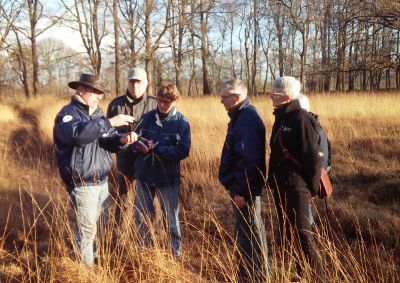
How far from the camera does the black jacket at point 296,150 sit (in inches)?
92.7

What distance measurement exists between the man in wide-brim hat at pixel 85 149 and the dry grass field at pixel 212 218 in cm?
14

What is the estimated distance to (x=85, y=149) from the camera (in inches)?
100

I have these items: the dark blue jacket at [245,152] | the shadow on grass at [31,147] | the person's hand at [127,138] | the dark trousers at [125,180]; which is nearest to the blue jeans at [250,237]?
the dark blue jacket at [245,152]

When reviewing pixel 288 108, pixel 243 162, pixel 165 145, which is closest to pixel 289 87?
pixel 288 108

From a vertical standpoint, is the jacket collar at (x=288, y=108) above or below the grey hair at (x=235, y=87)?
below

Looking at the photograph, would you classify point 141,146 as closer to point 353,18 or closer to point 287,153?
point 287,153

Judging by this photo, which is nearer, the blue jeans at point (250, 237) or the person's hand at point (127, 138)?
the blue jeans at point (250, 237)

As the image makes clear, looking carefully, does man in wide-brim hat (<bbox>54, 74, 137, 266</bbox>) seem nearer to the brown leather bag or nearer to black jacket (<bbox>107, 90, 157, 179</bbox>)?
black jacket (<bbox>107, 90, 157, 179</bbox>)

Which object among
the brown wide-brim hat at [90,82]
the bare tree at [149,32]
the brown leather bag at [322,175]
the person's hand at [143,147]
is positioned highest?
the bare tree at [149,32]

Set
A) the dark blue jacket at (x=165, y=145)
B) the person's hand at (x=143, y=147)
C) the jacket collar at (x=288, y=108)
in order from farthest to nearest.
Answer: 1. the dark blue jacket at (x=165, y=145)
2. the person's hand at (x=143, y=147)
3. the jacket collar at (x=288, y=108)

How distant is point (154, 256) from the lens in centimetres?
255

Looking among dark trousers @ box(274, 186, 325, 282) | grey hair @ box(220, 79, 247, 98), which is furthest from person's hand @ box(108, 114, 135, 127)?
dark trousers @ box(274, 186, 325, 282)

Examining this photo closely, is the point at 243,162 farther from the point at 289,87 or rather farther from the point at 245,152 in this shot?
the point at 289,87

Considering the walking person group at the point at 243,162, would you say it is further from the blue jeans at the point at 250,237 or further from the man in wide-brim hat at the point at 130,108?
the man in wide-brim hat at the point at 130,108
